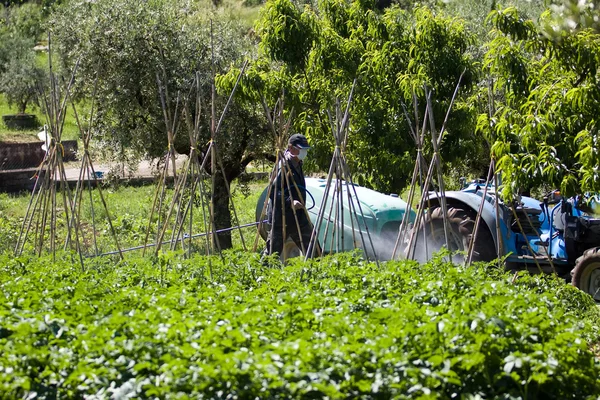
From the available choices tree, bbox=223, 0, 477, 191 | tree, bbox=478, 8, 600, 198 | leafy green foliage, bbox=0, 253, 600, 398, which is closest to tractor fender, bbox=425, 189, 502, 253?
tree, bbox=223, 0, 477, 191

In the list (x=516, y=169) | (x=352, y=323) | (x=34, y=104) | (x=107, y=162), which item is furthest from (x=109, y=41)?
(x=34, y=104)

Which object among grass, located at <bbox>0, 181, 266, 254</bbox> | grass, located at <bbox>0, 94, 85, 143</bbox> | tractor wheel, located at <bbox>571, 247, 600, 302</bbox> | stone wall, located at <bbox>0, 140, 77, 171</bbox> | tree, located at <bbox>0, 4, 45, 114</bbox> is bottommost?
grass, located at <bbox>0, 181, 266, 254</bbox>

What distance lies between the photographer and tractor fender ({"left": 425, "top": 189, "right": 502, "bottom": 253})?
990 cm

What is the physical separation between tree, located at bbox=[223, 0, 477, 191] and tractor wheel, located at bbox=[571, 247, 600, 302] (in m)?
2.32

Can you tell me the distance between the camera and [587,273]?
912cm

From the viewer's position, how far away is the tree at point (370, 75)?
1066 centimetres

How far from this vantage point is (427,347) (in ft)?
14.3

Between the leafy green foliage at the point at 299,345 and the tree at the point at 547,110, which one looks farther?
the tree at the point at 547,110

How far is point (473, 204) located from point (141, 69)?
5735mm

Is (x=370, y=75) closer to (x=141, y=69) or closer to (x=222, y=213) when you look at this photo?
(x=141, y=69)

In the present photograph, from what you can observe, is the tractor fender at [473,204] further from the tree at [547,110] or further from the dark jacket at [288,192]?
the tree at [547,110]

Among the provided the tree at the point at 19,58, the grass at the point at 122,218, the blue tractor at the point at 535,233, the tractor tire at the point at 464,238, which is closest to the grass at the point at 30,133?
the tree at the point at 19,58

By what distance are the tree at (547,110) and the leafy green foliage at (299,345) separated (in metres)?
2.06

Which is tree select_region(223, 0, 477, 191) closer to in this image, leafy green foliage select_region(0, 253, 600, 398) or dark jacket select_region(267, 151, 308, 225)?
dark jacket select_region(267, 151, 308, 225)
